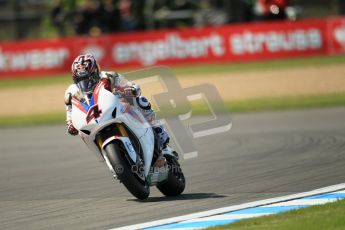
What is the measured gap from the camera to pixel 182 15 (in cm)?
3441

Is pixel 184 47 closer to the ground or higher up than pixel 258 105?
closer to the ground

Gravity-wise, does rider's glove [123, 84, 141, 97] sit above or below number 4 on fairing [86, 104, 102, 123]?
above

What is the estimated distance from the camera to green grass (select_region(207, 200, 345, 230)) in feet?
23.9

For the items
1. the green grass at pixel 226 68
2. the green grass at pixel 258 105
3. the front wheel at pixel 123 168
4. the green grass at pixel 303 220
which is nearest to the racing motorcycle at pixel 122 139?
the front wheel at pixel 123 168

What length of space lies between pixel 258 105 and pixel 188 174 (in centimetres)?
972

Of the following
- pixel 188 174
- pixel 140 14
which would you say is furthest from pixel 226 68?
pixel 188 174

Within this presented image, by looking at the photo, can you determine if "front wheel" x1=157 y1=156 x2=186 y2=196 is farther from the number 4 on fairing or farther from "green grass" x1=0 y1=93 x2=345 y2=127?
"green grass" x1=0 y1=93 x2=345 y2=127

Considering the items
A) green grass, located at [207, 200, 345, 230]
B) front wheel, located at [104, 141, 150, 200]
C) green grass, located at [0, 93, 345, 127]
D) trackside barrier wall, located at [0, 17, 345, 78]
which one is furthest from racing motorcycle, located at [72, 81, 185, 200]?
trackside barrier wall, located at [0, 17, 345, 78]

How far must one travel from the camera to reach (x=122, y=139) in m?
9.09

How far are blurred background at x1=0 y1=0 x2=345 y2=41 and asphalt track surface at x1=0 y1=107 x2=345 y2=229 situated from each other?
47.1 ft

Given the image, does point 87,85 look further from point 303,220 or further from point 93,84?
point 303,220

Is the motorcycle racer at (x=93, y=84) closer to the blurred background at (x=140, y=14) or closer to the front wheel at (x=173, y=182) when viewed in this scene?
the front wheel at (x=173, y=182)

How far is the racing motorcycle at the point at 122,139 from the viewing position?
9031 millimetres

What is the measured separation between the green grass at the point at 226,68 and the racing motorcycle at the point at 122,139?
58.8 ft
